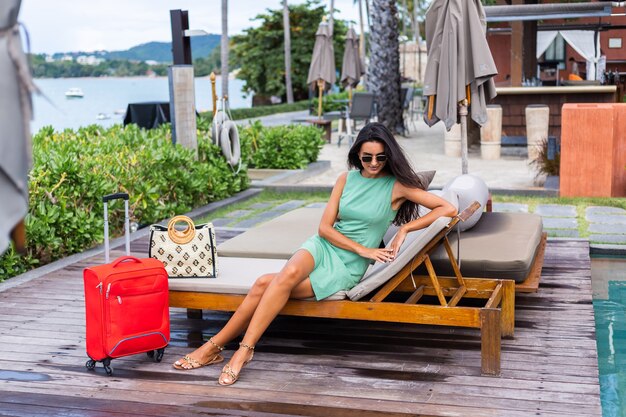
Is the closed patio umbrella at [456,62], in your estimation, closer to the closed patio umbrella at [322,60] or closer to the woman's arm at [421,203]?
the woman's arm at [421,203]

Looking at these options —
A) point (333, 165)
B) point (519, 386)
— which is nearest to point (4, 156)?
A: point (519, 386)

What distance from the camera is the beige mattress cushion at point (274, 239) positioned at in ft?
18.3

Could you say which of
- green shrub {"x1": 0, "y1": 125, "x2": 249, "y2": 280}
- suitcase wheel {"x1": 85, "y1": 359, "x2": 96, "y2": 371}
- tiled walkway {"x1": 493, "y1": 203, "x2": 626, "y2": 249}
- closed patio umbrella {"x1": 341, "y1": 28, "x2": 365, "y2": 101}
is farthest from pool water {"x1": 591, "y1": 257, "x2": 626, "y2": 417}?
closed patio umbrella {"x1": 341, "y1": 28, "x2": 365, "y2": 101}

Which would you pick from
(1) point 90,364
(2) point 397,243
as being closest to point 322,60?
(2) point 397,243

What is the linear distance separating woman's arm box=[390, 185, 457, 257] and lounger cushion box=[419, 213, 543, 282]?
637mm

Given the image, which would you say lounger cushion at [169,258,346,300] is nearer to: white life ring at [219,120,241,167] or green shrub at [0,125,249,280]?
green shrub at [0,125,249,280]

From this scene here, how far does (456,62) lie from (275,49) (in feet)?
116

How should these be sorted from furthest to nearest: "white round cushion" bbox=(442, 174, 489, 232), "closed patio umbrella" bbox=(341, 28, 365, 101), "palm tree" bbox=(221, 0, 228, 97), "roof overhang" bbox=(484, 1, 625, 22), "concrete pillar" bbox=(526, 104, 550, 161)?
"palm tree" bbox=(221, 0, 228, 97) < "closed patio umbrella" bbox=(341, 28, 365, 101) < "roof overhang" bbox=(484, 1, 625, 22) < "concrete pillar" bbox=(526, 104, 550, 161) < "white round cushion" bbox=(442, 174, 489, 232)

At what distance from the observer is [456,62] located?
7.90 m

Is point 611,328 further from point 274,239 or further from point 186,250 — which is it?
point 186,250

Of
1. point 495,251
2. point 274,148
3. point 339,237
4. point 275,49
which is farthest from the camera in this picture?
point 275,49

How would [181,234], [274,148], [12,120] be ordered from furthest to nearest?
[274,148] < [181,234] < [12,120]

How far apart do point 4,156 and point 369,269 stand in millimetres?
2972

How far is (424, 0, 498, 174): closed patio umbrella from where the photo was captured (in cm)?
785
